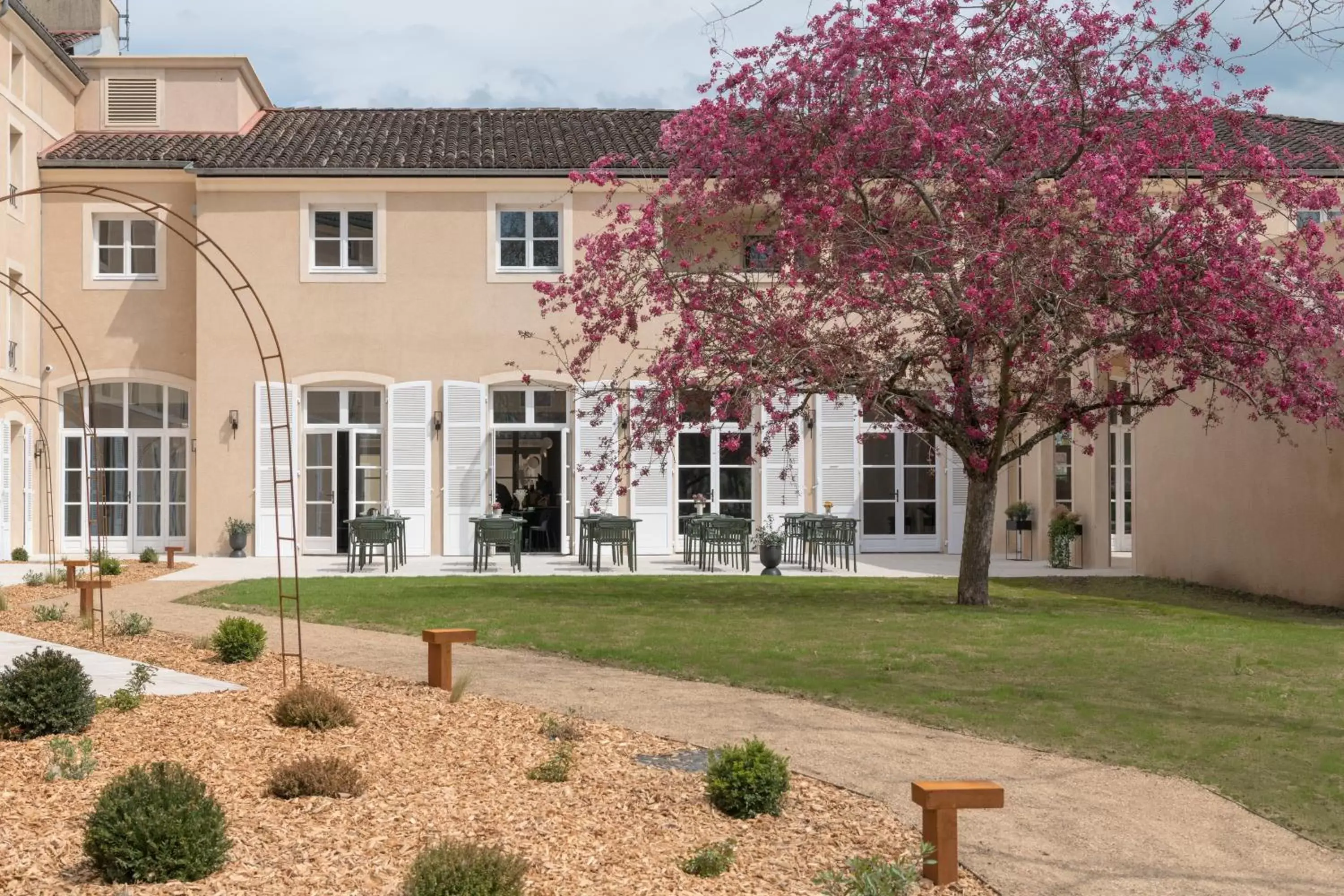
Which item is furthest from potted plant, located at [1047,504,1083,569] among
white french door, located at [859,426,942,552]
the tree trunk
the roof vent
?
the roof vent

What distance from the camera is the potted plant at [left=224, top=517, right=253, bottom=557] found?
70.5ft

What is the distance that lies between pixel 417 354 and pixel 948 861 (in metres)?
17.7

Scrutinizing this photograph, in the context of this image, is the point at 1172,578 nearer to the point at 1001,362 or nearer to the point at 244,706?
the point at 1001,362

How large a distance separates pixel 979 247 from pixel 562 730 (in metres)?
7.14

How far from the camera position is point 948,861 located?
5.01m

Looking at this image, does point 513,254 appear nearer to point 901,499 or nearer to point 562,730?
point 901,499

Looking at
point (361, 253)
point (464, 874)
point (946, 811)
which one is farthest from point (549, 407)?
point (464, 874)

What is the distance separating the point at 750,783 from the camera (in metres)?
5.77

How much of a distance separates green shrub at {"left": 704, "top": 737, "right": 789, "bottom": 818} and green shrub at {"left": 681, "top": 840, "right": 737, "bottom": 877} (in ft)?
1.84

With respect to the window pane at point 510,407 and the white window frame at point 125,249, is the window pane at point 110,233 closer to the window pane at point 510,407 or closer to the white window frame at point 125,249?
the white window frame at point 125,249

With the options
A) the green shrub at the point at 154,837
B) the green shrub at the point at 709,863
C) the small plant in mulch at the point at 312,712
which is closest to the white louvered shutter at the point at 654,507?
the small plant in mulch at the point at 312,712

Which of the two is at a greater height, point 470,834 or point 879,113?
point 879,113

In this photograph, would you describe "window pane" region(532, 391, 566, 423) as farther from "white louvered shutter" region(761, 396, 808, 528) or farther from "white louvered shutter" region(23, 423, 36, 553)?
"white louvered shutter" region(23, 423, 36, 553)

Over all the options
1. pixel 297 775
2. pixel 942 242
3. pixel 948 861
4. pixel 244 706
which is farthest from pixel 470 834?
pixel 942 242
